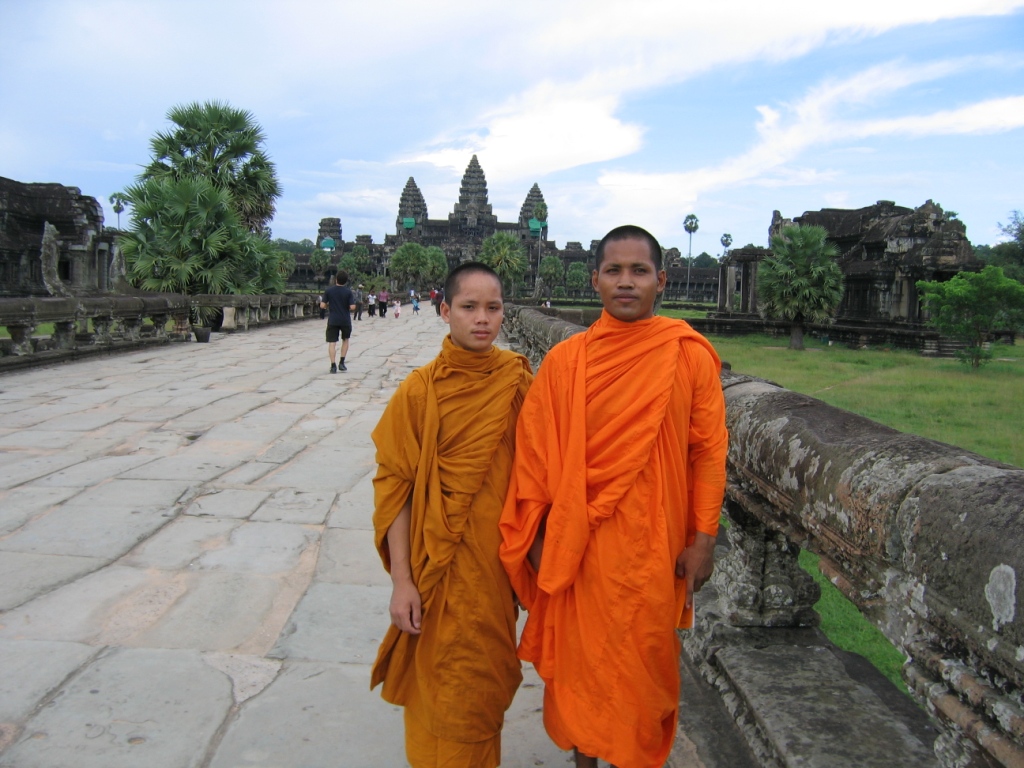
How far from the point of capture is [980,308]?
49.3 feet

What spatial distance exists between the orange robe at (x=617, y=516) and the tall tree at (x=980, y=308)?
50.5 feet

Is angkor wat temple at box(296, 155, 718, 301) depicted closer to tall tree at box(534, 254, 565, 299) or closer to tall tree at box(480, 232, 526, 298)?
tall tree at box(534, 254, 565, 299)

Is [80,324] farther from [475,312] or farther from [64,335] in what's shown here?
[475,312]

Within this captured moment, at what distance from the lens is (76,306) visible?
10039 mm

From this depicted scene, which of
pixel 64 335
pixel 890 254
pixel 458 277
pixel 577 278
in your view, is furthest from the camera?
pixel 577 278

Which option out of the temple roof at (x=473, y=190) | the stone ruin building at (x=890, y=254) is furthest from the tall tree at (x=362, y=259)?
the stone ruin building at (x=890, y=254)

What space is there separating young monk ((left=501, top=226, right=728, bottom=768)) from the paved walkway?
45 cm

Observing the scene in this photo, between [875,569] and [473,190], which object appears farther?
[473,190]

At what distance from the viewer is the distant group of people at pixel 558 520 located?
1.57 meters

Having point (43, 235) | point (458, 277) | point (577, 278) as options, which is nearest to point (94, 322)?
point (43, 235)

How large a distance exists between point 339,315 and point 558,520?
843 cm

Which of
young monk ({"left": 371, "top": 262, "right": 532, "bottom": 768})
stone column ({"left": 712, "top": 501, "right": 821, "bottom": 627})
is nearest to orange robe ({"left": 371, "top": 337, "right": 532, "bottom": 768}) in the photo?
young monk ({"left": 371, "top": 262, "right": 532, "bottom": 768})

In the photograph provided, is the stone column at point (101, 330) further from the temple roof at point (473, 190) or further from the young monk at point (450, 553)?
the temple roof at point (473, 190)

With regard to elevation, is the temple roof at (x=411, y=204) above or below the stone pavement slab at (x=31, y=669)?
above
